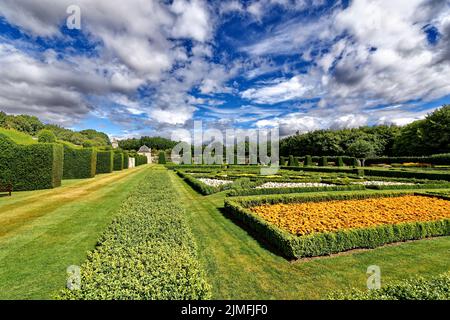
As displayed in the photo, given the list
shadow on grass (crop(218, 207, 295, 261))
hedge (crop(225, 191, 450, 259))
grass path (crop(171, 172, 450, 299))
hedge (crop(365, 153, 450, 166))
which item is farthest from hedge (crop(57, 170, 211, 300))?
hedge (crop(365, 153, 450, 166))

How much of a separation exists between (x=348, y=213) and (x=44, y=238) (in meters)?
8.48

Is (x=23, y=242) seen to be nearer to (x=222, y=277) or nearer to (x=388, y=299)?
(x=222, y=277)

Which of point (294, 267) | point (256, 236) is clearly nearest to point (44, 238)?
point (256, 236)

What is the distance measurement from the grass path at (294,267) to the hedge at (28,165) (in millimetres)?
11453

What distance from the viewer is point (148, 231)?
4441 mm

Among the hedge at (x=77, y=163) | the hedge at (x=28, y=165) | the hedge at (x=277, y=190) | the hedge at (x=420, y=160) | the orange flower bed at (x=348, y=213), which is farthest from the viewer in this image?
the hedge at (x=420, y=160)

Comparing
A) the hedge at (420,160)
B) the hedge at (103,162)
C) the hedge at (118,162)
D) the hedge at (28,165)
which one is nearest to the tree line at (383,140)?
the hedge at (420,160)

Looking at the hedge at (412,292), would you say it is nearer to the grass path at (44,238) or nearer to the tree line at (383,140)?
the grass path at (44,238)

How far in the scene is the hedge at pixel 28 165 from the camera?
1198cm

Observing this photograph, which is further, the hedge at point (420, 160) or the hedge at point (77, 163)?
the hedge at point (420, 160)

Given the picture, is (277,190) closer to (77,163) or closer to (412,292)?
(412,292)

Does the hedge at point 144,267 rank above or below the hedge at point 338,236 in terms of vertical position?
above

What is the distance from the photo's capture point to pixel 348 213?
755cm
